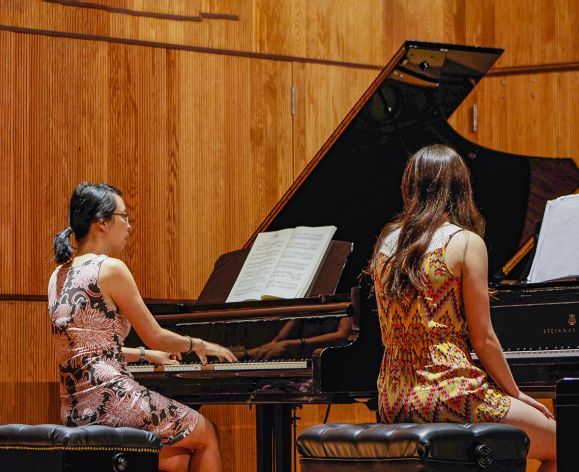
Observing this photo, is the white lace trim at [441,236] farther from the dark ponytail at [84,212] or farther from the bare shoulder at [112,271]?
the dark ponytail at [84,212]

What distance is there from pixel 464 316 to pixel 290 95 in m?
3.59

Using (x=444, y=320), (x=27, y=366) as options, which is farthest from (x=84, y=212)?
(x=27, y=366)

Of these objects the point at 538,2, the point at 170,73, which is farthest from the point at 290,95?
the point at 538,2

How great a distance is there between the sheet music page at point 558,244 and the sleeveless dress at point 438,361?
2.74 feet

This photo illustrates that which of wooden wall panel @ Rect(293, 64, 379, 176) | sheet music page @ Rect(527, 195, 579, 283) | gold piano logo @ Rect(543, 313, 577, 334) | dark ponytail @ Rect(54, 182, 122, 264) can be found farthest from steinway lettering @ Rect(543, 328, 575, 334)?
wooden wall panel @ Rect(293, 64, 379, 176)

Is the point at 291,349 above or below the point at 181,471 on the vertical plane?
above

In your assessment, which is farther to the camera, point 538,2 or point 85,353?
point 538,2

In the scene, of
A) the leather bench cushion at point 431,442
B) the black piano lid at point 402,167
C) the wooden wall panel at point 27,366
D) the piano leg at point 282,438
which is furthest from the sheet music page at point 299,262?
the wooden wall panel at point 27,366

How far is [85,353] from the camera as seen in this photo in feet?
11.6

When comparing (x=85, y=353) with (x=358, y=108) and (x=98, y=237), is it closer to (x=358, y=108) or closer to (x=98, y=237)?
(x=98, y=237)

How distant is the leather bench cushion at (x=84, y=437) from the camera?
3.27 meters

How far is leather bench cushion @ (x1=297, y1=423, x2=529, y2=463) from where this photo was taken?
275 centimetres

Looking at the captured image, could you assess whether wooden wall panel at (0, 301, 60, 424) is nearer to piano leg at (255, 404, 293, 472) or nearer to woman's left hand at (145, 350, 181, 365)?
woman's left hand at (145, 350, 181, 365)

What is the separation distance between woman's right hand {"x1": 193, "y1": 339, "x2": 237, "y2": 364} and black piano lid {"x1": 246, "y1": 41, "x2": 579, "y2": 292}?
65 cm
